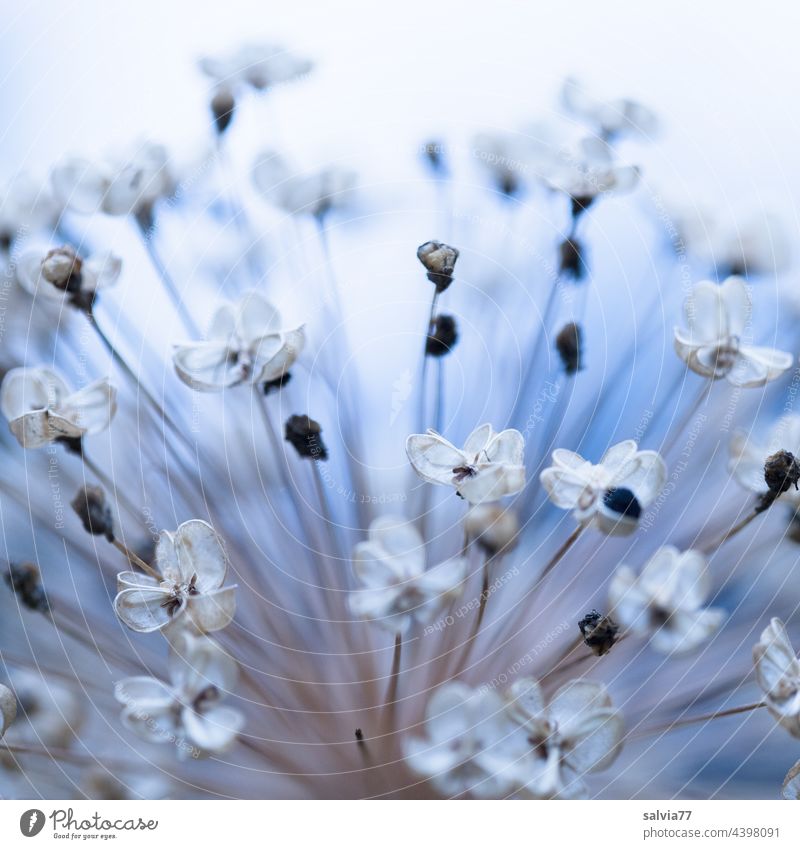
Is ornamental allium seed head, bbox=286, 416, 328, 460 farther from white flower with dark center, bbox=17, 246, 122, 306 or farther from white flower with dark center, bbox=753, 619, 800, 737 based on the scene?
white flower with dark center, bbox=753, 619, 800, 737

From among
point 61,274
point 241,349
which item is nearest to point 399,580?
point 241,349

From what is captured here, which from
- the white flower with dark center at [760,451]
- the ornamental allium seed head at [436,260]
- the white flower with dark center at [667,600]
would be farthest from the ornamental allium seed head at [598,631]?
the ornamental allium seed head at [436,260]

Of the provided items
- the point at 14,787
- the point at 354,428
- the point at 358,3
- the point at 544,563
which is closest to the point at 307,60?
the point at 358,3

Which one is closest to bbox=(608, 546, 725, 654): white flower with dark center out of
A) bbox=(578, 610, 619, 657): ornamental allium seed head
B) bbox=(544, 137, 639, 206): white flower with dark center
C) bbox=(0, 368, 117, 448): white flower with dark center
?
bbox=(578, 610, 619, 657): ornamental allium seed head

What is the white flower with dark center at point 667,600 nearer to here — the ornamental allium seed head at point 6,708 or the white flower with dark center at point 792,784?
the white flower with dark center at point 792,784

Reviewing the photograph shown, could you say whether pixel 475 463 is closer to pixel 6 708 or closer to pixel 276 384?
pixel 276 384

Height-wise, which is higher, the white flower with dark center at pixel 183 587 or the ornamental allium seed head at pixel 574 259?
the ornamental allium seed head at pixel 574 259

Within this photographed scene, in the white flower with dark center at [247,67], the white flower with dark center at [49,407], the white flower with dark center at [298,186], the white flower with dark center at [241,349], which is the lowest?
the white flower with dark center at [49,407]
